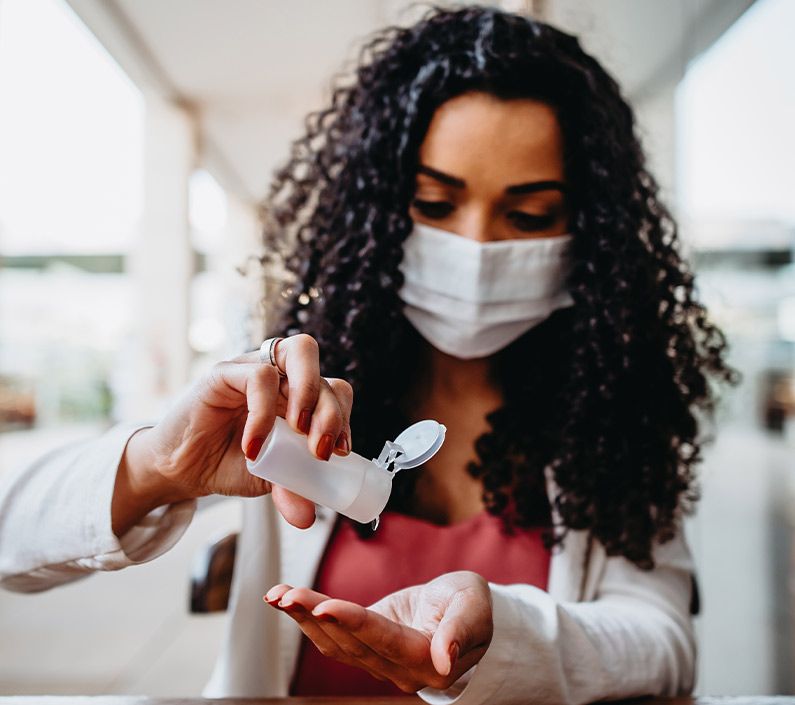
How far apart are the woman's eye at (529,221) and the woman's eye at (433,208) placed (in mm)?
54

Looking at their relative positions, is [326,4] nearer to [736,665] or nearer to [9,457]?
[736,665]

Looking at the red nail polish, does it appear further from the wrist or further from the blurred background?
the blurred background

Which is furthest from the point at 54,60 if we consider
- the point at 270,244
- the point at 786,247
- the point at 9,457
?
the point at 9,457

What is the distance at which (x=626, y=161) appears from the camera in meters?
0.66

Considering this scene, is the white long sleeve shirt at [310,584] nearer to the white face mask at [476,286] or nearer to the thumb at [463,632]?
the thumb at [463,632]

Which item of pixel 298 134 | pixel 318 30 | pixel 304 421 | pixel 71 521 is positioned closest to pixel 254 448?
pixel 304 421

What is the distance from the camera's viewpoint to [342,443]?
345mm

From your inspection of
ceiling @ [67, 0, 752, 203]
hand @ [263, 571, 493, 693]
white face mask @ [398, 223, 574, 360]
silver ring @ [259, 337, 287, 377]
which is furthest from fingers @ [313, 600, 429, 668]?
ceiling @ [67, 0, 752, 203]

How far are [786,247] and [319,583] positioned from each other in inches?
33.2

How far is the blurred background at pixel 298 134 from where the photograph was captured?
1.02 m

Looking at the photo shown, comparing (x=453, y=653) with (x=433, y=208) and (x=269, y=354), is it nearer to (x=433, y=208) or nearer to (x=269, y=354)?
(x=269, y=354)

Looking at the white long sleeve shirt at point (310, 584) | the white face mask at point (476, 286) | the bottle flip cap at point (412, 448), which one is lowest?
the white long sleeve shirt at point (310, 584)

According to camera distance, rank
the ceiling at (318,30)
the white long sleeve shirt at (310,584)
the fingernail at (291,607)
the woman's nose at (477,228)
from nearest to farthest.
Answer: the fingernail at (291,607) < the white long sleeve shirt at (310,584) < the woman's nose at (477,228) < the ceiling at (318,30)

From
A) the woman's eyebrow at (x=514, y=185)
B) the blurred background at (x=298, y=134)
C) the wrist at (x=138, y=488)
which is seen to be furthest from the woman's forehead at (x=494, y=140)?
the wrist at (x=138, y=488)
